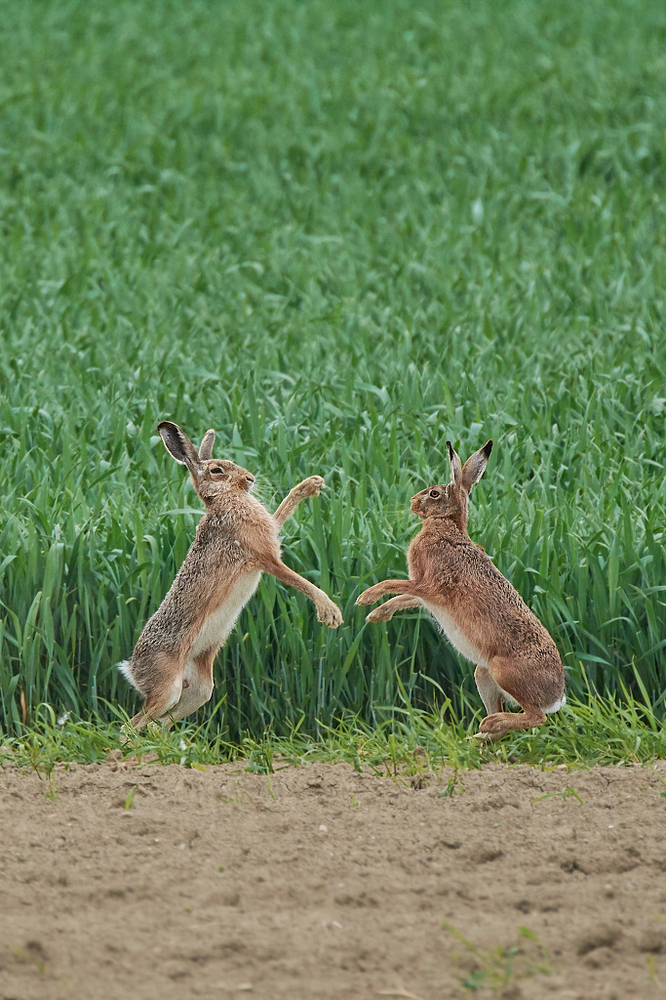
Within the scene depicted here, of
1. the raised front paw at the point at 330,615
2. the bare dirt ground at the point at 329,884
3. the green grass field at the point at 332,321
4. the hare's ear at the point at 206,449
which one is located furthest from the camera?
the green grass field at the point at 332,321

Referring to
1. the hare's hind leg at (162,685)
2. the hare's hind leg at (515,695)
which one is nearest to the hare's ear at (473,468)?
the hare's hind leg at (515,695)

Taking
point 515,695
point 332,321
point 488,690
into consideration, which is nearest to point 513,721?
point 515,695

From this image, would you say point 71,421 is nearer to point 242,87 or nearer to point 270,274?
point 270,274

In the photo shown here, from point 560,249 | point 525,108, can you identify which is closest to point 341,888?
point 560,249

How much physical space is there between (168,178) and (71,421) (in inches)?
231

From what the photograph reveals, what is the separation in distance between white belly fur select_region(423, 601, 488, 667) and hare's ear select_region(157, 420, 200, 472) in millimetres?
890

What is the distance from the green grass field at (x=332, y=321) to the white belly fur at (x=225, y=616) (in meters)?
0.46

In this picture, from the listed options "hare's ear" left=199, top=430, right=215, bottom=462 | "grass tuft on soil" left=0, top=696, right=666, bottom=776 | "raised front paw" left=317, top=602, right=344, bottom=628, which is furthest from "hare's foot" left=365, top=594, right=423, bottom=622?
"hare's ear" left=199, top=430, right=215, bottom=462

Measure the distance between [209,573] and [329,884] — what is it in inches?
41.0

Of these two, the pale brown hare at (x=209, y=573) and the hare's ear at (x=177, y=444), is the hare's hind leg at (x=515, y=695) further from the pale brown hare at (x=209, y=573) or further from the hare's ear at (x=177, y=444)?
the hare's ear at (x=177, y=444)

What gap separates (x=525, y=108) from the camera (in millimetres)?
13250

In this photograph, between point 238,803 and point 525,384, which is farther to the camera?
point 525,384

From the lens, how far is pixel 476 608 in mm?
3955

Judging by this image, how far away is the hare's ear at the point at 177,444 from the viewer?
371 cm
